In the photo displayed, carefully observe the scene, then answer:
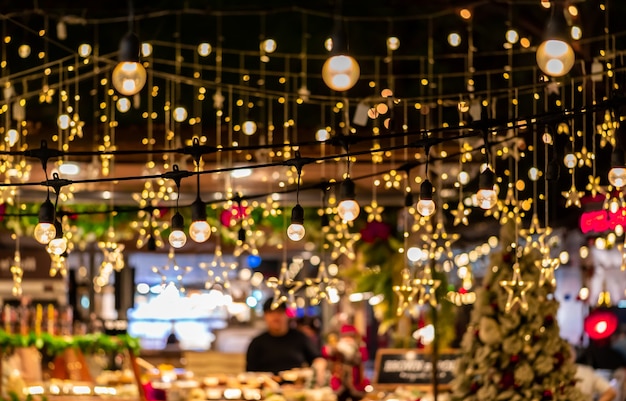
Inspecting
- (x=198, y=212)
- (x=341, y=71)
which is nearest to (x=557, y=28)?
(x=341, y=71)

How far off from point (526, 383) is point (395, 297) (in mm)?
4161

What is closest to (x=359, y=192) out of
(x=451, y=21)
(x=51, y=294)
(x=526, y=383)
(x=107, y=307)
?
(x=451, y=21)

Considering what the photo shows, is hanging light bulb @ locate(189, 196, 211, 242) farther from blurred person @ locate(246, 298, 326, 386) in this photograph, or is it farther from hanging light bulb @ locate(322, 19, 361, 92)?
blurred person @ locate(246, 298, 326, 386)

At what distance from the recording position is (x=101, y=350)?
905cm

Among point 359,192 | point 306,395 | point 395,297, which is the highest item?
point 359,192

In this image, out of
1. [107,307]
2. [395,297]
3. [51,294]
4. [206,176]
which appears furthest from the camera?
[107,307]

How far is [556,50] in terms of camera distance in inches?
136

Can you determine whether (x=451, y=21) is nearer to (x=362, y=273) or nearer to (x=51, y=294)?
(x=362, y=273)

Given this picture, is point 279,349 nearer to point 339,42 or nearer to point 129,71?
point 129,71

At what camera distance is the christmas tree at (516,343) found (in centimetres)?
688

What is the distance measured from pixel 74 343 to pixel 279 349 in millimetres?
2219

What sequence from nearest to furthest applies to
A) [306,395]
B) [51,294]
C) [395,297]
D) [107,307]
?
[306,395], [395,297], [51,294], [107,307]

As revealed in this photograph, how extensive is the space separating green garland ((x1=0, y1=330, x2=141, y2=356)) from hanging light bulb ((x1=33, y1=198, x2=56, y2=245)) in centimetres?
330

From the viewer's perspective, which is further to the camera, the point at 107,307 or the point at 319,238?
the point at 107,307
